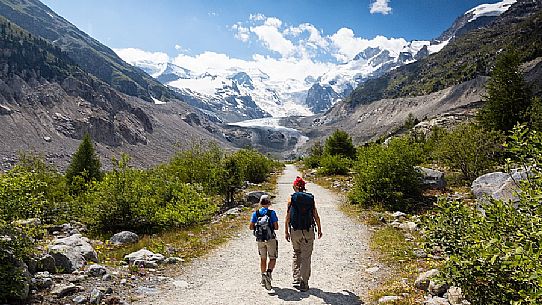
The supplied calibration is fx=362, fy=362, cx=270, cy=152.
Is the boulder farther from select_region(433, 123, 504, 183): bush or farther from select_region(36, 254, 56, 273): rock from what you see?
select_region(433, 123, 504, 183): bush

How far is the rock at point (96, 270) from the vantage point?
1027cm

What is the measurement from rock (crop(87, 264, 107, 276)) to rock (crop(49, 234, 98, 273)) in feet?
1.55

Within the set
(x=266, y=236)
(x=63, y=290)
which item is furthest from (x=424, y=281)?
(x=63, y=290)

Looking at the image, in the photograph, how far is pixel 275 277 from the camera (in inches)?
435

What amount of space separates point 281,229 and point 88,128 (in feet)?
647

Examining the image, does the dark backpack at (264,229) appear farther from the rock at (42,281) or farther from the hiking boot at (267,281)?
the rock at (42,281)

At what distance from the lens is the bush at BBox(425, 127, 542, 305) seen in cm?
512

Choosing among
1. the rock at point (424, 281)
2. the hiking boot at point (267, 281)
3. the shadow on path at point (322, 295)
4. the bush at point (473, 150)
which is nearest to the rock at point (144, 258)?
the hiking boot at point (267, 281)

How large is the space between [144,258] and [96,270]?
79.7 inches

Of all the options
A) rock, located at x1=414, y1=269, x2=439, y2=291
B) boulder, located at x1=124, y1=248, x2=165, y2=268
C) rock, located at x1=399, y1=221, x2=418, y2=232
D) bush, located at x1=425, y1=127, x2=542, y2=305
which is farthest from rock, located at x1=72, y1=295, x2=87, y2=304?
rock, located at x1=399, y1=221, x2=418, y2=232

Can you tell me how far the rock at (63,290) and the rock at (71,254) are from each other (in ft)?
4.35

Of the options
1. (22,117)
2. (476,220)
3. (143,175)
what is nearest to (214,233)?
(143,175)

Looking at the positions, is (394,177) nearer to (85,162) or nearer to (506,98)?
(506,98)

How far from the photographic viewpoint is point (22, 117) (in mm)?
165750
